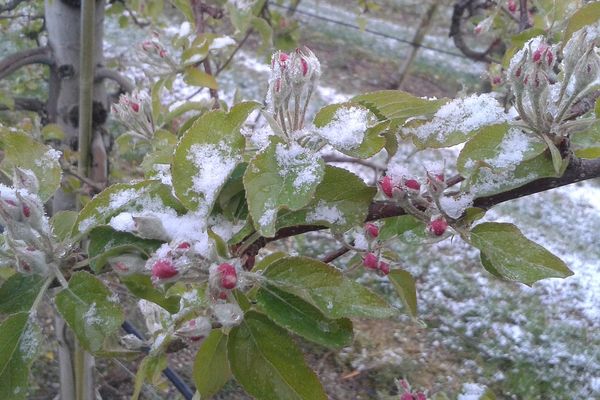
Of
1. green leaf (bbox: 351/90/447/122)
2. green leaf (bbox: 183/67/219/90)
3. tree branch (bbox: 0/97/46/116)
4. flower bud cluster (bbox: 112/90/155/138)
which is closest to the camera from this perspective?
green leaf (bbox: 351/90/447/122)

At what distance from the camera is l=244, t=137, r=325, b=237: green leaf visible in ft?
1.59

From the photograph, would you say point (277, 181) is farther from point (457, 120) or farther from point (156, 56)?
point (156, 56)

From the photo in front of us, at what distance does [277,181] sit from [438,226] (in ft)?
0.47

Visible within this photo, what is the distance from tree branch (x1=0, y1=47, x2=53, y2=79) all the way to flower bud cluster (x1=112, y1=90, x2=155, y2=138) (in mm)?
363

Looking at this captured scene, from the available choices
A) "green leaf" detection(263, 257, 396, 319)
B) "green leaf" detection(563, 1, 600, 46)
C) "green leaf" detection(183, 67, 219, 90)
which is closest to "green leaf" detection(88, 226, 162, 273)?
"green leaf" detection(263, 257, 396, 319)

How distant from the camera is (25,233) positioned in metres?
0.55

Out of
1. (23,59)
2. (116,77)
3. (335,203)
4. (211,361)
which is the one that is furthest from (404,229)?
(23,59)

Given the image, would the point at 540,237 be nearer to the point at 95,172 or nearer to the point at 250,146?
the point at 95,172

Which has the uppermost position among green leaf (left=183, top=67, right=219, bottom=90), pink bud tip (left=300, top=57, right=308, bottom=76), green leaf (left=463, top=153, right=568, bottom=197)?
pink bud tip (left=300, top=57, right=308, bottom=76)

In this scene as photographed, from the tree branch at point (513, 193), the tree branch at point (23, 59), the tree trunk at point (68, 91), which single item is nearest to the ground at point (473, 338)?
the tree trunk at point (68, 91)

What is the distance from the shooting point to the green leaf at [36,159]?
0.67 m

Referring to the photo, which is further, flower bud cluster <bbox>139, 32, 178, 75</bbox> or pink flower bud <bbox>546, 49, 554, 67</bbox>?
flower bud cluster <bbox>139, 32, 178, 75</bbox>

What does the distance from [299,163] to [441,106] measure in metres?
0.16

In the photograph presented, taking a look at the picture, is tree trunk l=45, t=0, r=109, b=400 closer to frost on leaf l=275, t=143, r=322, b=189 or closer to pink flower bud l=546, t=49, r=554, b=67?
frost on leaf l=275, t=143, r=322, b=189
